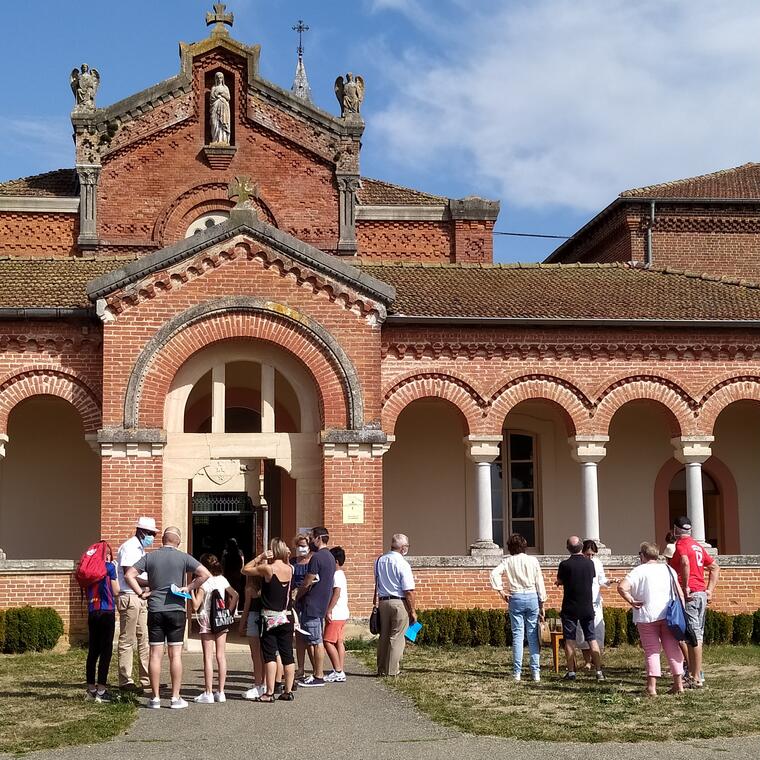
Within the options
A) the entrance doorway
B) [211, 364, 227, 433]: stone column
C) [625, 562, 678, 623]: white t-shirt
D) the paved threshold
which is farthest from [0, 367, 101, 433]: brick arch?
the entrance doorway

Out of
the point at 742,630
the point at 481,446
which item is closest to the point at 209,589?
the point at 481,446

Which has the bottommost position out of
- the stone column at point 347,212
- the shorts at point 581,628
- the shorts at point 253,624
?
the shorts at point 581,628

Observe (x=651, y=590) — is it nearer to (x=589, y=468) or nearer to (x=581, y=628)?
(x=581, y=628)

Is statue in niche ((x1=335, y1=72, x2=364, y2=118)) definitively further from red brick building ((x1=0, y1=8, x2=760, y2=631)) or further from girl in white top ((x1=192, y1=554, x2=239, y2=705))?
girl in white top ((x1=192, y1=554, x2=239, y2=705))

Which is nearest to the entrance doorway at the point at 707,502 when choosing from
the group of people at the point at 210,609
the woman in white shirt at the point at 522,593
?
the woman in white shirt at the point at 522,593

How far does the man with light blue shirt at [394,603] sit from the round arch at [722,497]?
367 inches

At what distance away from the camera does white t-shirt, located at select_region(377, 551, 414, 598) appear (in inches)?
524

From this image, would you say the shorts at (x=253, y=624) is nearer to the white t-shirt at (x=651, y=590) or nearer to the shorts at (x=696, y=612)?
the white t-shirt at (x=651, y=590)

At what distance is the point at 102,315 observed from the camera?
1709 centimetres

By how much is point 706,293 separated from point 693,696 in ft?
33.7

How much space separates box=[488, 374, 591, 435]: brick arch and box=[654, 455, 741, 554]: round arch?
3.44 meters

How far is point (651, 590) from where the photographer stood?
39.2ft

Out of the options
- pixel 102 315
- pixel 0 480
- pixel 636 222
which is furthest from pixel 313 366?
pixel 636 222

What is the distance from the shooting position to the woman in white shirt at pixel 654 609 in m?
12.0
